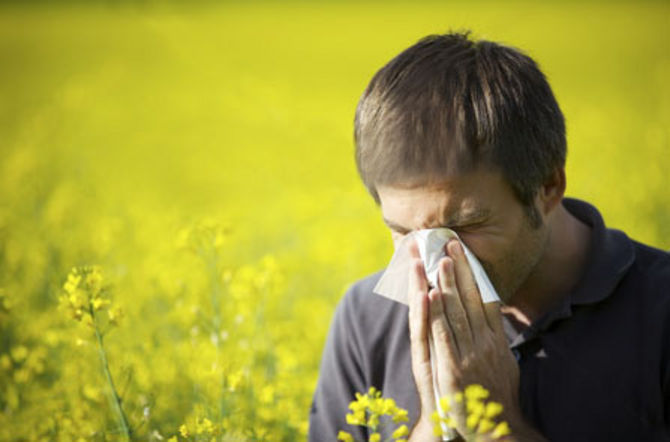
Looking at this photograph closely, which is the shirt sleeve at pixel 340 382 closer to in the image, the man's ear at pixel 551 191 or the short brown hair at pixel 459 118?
the short brown hair at pixel 459 118

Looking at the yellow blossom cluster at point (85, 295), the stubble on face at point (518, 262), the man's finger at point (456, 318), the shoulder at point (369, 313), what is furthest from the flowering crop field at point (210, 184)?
the man's finger at point (456, 318)

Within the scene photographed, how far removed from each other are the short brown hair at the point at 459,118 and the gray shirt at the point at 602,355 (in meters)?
0.29

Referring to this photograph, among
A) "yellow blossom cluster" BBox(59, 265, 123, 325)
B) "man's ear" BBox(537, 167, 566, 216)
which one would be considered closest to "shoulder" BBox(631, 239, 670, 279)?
"man's ear" BBox(537, 167, 566, 216)

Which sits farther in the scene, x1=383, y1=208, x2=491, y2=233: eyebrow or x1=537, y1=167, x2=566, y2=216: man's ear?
x1=537, y1=167, x2=566, y2=216: man's ear

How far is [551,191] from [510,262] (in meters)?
0.24

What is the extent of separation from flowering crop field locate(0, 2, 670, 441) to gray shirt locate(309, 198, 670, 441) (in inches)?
25.8

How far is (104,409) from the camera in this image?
2.59 m

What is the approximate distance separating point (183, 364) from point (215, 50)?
11.9m

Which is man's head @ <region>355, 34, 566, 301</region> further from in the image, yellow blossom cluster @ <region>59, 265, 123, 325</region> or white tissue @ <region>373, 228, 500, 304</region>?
yellow blossom cluster @ <region>59, 265, 123, 325</region>

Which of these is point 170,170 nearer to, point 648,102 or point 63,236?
point 63,236

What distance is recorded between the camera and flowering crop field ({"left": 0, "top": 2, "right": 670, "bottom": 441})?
2695mm

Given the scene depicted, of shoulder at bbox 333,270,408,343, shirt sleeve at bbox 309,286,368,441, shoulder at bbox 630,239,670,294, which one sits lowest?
shirt sleeve at bbox 309,286,368,441

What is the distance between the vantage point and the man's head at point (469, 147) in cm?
179

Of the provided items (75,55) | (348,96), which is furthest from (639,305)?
(75,55)
